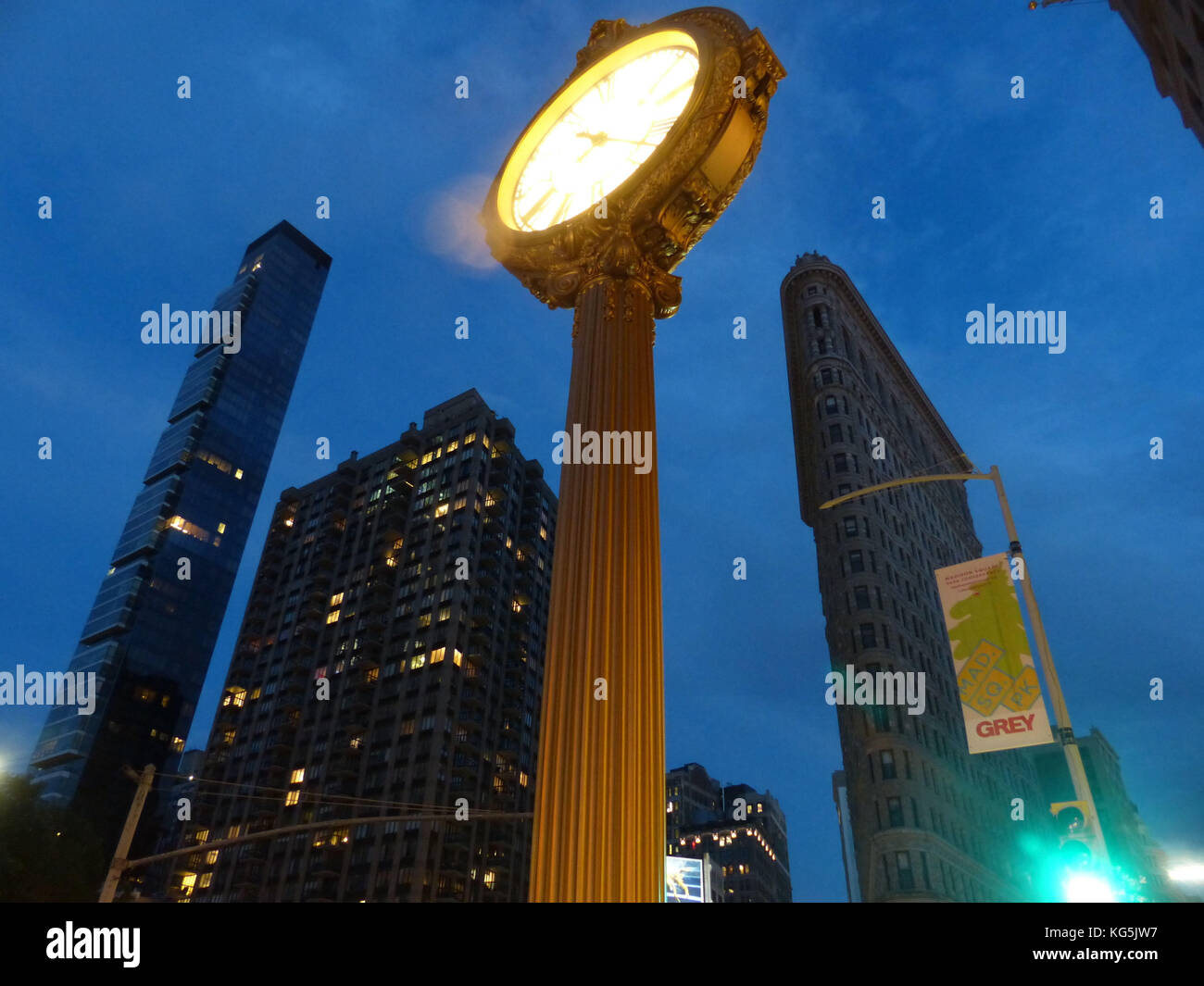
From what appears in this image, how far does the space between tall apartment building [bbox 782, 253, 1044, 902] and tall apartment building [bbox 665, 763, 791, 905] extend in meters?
54.5

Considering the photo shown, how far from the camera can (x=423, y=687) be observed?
86062 millimetres

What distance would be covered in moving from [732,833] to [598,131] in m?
134

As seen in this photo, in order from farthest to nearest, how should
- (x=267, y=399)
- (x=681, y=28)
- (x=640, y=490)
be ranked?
1. (x=267, y=399)
2. (x=681, y=28)
3. (x=640, y=490)

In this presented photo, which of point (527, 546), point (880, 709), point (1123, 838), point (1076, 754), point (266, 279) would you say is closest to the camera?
point (1076, 754)

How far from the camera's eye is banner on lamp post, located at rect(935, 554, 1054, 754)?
950 centimetres

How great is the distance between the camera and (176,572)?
363 ft

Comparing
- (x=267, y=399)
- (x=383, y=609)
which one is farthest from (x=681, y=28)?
(x=267, y=399)

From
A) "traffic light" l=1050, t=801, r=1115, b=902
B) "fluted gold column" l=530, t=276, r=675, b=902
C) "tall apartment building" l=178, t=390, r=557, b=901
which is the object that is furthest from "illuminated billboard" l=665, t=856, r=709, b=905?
"fluted gold column" l=530, t=276, r=675, b=902

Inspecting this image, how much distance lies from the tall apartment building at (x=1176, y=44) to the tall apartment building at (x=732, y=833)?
10125 cm

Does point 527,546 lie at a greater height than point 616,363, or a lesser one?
greater

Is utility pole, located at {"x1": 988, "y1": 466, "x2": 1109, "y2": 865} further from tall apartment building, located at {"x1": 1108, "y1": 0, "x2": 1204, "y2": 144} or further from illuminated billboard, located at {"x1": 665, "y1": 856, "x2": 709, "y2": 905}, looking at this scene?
illuminated billboard, located at {"x1": 665, "y1": 856, "x2": 709, "y2": 905}

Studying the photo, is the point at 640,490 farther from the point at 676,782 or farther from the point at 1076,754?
the point at 676,782

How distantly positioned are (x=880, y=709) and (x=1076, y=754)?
152ft

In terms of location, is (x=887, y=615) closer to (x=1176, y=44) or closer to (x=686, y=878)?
(x=686, y=878)
